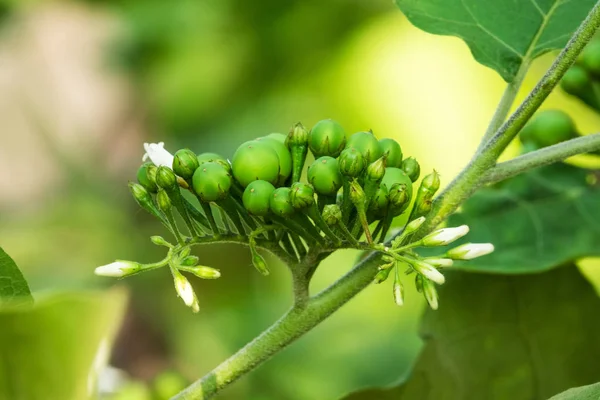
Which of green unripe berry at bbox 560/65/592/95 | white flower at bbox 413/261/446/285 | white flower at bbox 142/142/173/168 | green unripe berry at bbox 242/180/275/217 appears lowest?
green unripe berry at bbox 560/65/592/95

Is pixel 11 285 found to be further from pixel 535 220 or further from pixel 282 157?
pixel 535 220

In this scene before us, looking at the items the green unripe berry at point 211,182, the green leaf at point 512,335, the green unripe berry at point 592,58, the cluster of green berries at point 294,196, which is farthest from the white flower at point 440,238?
the green unripe berry at point 592,58

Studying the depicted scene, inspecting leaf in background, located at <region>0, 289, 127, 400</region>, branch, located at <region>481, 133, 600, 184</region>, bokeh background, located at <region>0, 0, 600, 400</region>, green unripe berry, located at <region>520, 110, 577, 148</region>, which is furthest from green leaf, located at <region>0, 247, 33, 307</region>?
bokeh background, located at <region>0, 0, 600, 400</region>

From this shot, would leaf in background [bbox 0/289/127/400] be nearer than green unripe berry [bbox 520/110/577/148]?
Yes

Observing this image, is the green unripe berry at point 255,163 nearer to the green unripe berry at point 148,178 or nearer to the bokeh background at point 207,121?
the green unripe berry at point 148,178

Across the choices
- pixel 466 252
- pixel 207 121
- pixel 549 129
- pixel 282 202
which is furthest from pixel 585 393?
pixel 207 121

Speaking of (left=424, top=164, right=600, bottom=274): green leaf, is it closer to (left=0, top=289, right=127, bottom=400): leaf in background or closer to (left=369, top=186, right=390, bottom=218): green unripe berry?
(left=369, top=186, right=390, bottom=218): green unripe berry

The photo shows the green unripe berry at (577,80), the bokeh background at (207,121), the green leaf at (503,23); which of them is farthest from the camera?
the bokeh background at (207,121)

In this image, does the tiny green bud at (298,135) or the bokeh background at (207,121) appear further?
the bokeh background at (207,121)
